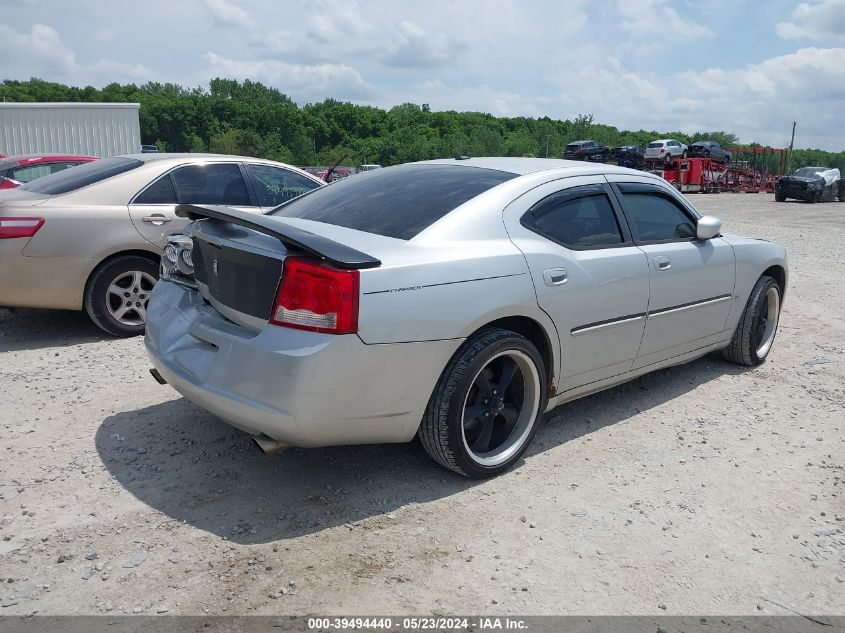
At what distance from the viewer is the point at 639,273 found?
13.8 feet

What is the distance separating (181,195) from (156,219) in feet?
1.22

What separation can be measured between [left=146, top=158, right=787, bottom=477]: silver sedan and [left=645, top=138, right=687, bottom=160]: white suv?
34.0 metres

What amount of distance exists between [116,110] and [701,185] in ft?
89.6

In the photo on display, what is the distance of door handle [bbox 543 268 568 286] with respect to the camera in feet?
12.0

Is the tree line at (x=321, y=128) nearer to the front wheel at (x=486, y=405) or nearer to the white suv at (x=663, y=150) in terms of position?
the white suv at (x=663, y=150)

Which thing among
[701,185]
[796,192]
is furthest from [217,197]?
[701,185]

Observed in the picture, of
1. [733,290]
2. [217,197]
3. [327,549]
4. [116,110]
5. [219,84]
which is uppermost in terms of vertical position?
[219,84]

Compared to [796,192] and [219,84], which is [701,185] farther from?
[219,84]

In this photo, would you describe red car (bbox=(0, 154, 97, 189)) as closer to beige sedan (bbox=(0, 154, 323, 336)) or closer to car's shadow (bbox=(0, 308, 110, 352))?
car's shadow (bbox=(0, 308, 110, 352))

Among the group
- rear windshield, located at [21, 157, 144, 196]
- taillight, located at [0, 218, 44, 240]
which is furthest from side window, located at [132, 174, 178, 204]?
taillight, located at [0, 218, 44, 240]

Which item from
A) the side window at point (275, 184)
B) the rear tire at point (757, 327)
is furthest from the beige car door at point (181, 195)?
the rear tire at point (757, 327)

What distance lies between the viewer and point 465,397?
3354mm

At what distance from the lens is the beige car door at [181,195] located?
5879 millimetres

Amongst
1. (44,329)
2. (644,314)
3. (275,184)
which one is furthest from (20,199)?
(644,314)
